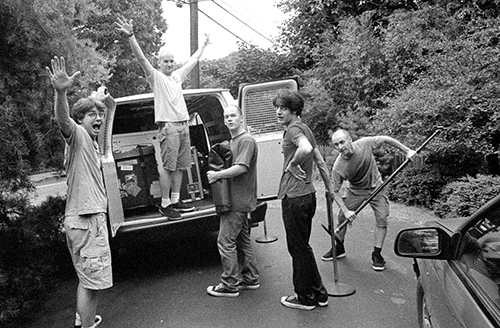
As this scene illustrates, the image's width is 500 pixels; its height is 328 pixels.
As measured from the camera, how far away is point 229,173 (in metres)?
4.24

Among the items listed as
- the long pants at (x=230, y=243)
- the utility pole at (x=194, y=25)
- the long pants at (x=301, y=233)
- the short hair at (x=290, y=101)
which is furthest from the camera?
the utility pole at (x=194, y=25)

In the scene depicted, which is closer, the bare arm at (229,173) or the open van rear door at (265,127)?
the bare arm at (229,173)

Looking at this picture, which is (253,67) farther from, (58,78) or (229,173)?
(58,78)

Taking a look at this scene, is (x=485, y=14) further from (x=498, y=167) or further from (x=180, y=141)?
(x=180, y=141)

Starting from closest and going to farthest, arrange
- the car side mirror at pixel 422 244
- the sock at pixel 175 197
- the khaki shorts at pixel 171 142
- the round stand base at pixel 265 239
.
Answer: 1. the car side mirror at pixel 422 244
2. the khaki shorts at pixel 171 142
3. the sock at pixel 175 197
4. the round stand base at pixel 265 239

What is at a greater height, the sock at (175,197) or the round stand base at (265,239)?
the sock at (175,197)

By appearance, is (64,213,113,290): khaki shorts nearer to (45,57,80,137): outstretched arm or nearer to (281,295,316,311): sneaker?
(45,57,80,137): outstretched arm

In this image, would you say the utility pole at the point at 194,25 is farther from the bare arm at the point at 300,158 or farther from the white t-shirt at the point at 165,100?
the bare arm at the point at 300,158

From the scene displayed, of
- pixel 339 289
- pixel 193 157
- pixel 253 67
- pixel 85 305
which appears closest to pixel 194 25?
pixel 253 67

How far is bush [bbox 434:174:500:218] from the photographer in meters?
6.60

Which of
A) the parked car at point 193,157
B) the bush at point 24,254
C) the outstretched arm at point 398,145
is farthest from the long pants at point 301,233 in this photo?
the bush at point 24,254

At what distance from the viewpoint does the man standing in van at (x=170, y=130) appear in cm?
509

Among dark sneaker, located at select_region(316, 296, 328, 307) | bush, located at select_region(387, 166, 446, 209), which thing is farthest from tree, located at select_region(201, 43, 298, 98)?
dark sneaker, located at select_region(316, 296, 328, 307)

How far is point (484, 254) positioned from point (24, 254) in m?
3.93
